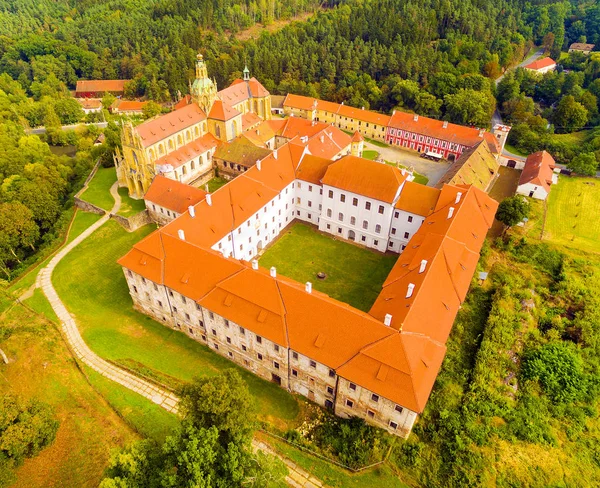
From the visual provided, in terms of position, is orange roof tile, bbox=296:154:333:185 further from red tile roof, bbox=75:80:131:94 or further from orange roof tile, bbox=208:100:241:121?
red tile roof, bbox=75:80:131:94

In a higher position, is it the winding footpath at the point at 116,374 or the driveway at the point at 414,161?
the winding footpath at the point at 116,374

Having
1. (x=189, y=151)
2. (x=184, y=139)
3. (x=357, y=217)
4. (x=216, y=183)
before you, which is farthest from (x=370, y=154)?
(x=184, y=139)

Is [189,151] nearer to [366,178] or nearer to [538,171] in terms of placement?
A: [366,178]

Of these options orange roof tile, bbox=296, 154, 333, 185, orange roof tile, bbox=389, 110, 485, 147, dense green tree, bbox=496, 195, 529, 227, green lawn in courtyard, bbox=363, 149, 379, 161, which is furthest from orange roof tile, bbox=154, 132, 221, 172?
dense green tree, bbox=496, 195, 529, 227

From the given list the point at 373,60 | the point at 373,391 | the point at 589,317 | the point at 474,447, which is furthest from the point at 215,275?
the point at 373,60

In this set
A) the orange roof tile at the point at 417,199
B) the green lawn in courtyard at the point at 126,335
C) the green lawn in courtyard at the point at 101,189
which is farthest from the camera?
the green lawn in courtyard at the point at 101,189

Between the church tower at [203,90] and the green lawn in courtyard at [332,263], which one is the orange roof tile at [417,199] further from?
the church tower at [203,90]

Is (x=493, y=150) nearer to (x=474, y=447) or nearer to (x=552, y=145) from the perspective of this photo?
(x=552, y=145)

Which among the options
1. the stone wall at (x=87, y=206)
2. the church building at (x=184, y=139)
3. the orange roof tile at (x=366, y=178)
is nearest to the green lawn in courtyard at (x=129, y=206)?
the church building at (x=184, y=139)
